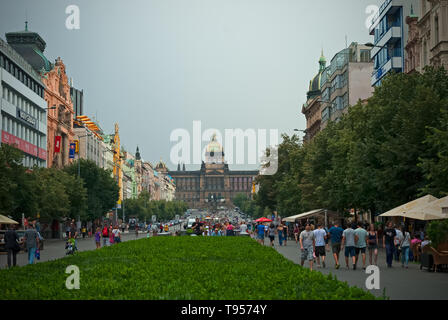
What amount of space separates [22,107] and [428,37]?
48337 millimetres

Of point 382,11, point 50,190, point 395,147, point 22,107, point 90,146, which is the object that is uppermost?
point 382,11

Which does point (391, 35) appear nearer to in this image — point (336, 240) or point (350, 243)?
point (336, 240)

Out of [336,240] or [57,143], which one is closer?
[336,240]

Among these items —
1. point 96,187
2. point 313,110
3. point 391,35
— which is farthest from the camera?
point 313,110

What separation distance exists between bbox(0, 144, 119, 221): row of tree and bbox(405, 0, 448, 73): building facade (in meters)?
30.3

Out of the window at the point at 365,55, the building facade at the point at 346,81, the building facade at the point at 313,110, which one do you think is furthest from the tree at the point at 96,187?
the window at the point at 365,55

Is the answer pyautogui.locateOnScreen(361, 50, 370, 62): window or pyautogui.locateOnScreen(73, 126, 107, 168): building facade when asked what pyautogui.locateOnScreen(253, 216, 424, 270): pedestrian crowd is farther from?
pyautogui.locateOnScreen(73, 126, 107, 168): building facade

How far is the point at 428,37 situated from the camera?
5822 centimetres

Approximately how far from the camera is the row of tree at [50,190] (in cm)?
5692

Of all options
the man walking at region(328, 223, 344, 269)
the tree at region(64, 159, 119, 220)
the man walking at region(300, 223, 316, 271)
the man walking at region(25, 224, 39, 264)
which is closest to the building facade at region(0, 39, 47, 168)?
the tree at region(64, 159, 119, 220)

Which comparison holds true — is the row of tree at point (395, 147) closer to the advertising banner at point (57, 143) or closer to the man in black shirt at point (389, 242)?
the man in black shirt at point (389, 242)

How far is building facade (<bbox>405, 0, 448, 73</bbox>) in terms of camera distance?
53094 mm

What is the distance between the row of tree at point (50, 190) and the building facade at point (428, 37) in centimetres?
3033

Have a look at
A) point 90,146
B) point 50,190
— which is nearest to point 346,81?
point 50,190
